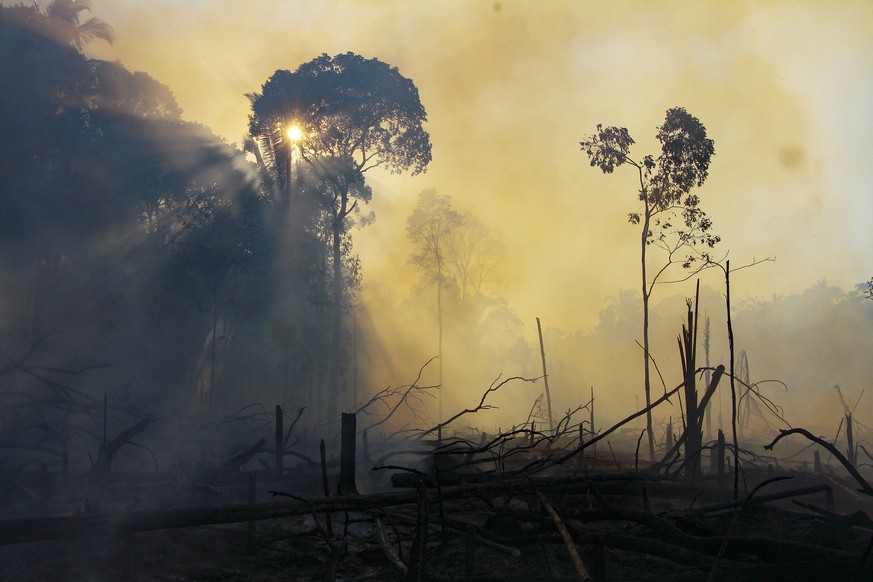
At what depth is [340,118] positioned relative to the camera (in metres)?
34.1

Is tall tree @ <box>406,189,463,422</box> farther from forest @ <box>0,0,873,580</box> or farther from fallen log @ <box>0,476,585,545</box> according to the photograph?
fallen log @ <box>0,476,585,545</box>

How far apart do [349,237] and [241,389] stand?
→ 420 inches

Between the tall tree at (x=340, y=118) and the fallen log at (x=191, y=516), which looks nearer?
the fallen log at (x=191, y=516)

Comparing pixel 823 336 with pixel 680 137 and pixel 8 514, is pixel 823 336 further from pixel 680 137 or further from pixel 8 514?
pixel 8 514

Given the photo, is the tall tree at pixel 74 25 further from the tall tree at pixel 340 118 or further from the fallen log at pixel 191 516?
the fallen log at pixel 191 516

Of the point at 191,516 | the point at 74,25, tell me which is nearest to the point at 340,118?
the point at 74,25

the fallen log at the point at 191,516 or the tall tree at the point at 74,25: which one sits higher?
the tall tree at the point at 74,25

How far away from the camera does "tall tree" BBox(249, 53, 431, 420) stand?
112 feet

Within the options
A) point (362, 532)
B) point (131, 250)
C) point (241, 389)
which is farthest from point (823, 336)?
point (362, 532)

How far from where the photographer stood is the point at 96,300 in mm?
27500

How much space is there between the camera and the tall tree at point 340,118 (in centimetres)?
3412

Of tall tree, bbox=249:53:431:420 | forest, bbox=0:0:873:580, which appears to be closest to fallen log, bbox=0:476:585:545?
forest, bbox=0:0:873:580

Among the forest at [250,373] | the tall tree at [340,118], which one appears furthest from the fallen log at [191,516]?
the tall tree at [340,118]

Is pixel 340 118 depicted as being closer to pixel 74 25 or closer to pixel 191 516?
pixel 74 25
